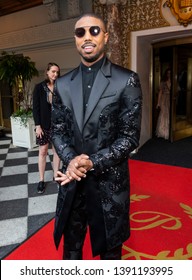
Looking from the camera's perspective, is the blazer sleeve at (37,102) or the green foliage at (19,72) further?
the green foliage at (19,72)

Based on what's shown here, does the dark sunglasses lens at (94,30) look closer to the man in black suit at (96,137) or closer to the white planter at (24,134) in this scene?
the man in black suit at (96,137)

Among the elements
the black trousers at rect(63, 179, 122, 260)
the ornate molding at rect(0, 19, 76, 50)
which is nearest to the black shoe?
the black trousers at rect(63, 179, 122, 260)

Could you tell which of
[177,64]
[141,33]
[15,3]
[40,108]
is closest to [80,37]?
[40,108]

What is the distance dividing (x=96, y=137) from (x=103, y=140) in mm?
36

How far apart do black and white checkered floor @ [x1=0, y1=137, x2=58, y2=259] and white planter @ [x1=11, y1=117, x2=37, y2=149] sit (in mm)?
557

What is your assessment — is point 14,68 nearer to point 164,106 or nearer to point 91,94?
point 164,106

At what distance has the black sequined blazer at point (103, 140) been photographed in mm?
1136

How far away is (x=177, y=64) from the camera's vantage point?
5145 millimetres

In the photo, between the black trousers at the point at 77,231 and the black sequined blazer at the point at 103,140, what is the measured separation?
5cm

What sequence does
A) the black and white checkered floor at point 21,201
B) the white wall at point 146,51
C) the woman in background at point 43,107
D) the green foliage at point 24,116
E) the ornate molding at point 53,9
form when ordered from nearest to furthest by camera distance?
the black and white checkered floor at point 21,201, the woman in background at point 43,107, the white wall at point 146,51, the green foliage at point 24,116, the ornate molding at point 53,9

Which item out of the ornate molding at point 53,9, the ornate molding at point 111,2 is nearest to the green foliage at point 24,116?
the ornate molding at point 53,9

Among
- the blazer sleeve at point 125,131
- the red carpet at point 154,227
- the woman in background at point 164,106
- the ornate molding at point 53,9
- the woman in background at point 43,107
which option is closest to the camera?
the blazer sleeve at point 125,131

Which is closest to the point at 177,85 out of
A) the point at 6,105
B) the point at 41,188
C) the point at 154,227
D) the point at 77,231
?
the point at 41,188

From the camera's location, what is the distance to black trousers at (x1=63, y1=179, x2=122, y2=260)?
49.2 inches
